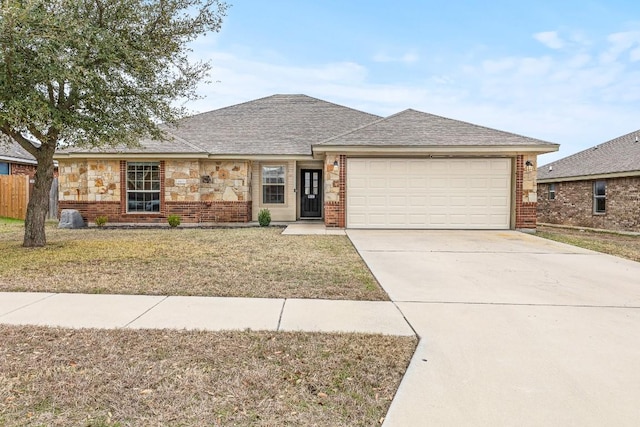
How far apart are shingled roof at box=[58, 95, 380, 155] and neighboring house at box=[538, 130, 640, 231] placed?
31.8ft

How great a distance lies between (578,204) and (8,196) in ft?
84.0

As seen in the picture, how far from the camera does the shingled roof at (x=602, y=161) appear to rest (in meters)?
15.3

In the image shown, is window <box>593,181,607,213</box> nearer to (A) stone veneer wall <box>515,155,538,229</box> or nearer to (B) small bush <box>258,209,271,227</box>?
(A) stone veneer wall <box>515,155,538,229</box>

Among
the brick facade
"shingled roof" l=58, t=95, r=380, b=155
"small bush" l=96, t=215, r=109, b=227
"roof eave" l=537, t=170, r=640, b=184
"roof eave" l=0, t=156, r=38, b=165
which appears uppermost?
"shingled roof" l=58, t=95, r=380, b=155

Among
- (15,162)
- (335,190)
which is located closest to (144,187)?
(335,190)

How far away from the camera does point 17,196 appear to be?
16688mm

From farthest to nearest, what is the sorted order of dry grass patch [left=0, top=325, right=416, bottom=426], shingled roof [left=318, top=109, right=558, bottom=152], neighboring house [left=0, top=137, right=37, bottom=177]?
neighboring house [left=0, top=137, right=37, bottom=177] < shingled roof [left=318, top=109, right=558, bottom=152] < dry grass patch [left=0, top=325, right=416, bottom=426]

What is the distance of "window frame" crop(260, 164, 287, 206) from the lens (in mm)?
15336

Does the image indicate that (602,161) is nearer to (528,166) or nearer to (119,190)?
(528,166)

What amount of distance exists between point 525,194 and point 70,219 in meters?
15.4

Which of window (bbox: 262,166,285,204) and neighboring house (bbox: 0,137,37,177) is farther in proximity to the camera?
neighboring house (bbox: 0,137,37,177)

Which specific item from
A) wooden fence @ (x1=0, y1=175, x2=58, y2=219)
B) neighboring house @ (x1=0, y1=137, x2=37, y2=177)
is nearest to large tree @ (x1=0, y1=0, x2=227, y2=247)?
wooden fence @ (x1=0, y1=175, x2=58, y2=219)

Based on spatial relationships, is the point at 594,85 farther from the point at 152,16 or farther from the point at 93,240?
the point at 93,240

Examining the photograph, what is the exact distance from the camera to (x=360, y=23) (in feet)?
48.1
